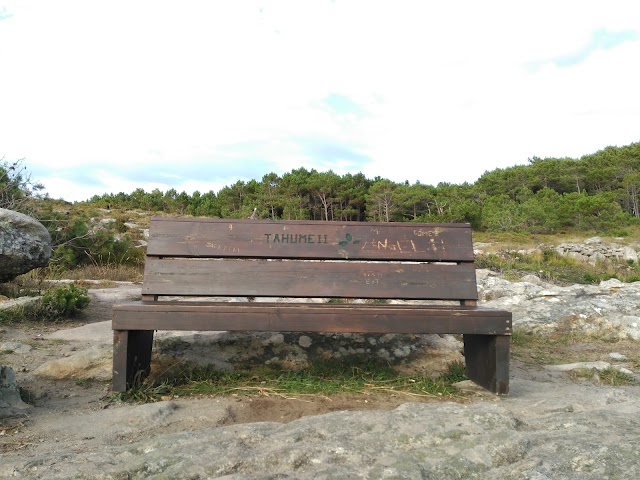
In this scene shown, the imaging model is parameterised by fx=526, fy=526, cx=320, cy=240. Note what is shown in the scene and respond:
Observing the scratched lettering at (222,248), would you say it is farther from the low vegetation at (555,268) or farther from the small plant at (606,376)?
the low vegetation at (555,268)

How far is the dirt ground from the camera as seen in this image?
2.62 m

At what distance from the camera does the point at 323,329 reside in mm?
3199

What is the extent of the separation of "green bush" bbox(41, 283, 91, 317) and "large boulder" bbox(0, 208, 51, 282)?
2.16 metres

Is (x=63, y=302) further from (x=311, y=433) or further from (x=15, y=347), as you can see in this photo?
(x=311, y=433)

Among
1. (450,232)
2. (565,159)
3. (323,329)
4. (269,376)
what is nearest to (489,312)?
(450,232)

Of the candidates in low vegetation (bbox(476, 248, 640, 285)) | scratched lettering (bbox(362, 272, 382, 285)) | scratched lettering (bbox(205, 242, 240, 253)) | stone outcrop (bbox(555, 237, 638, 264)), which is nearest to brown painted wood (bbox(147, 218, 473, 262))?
scratched lettering (bbox(205, 242, 240, 253))

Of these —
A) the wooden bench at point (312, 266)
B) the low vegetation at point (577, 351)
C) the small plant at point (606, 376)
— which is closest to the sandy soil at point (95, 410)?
the wooden bench at point (312, 266)

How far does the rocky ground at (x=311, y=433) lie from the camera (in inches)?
71.9

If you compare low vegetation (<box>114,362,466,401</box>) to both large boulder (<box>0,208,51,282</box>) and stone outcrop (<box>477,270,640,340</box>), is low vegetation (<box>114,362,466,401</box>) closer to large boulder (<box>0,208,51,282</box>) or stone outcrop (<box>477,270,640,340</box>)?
large boulder (<box>0,208,51,282</box>)

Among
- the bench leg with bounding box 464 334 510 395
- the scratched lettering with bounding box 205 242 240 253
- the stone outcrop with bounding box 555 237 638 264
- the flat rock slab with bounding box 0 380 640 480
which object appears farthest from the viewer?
the stone outcrop with bounding box 555 237 638 264

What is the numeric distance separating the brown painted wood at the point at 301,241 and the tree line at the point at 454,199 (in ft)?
103

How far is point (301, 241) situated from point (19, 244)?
1.92 m

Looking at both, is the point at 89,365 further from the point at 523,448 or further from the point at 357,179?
the point at 357,179

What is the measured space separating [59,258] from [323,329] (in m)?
8.20
